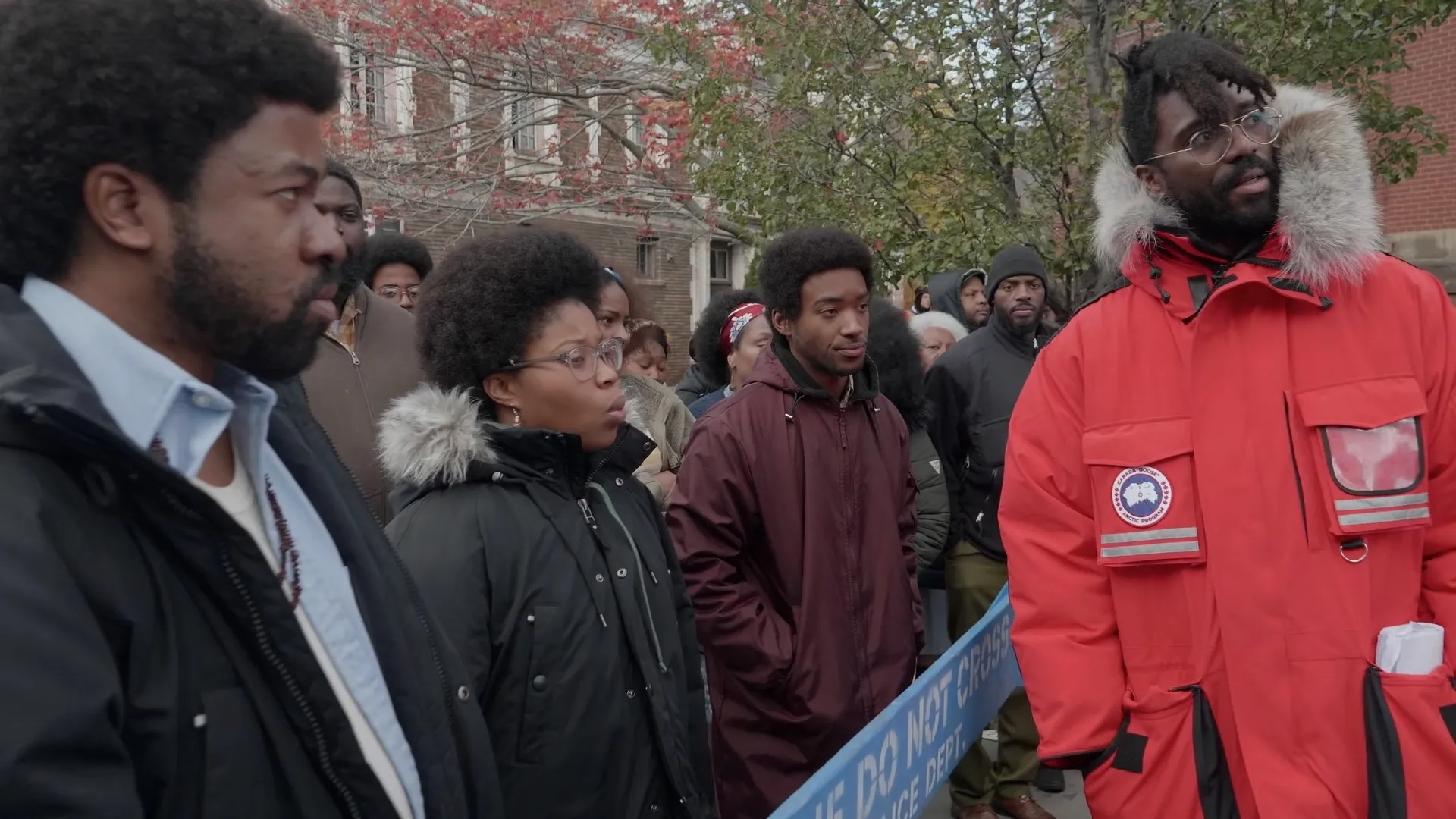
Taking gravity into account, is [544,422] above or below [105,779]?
above

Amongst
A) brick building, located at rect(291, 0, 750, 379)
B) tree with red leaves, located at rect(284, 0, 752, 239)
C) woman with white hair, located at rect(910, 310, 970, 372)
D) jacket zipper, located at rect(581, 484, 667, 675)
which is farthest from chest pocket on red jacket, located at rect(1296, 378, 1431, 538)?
brick building, located at rect(291, 0, 750, 379)

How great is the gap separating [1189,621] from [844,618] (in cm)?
119

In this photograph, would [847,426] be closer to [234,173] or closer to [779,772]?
[779,772]

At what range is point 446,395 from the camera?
2115 mm

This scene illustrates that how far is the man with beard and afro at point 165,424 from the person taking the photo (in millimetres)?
911

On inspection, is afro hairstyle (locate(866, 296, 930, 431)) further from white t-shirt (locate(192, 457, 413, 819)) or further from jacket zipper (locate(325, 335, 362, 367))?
white t-shirt (locate(192, 457, 413, 819))

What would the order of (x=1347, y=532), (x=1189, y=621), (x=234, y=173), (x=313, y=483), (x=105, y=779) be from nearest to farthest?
(x=105, y=779) → (x=234, y=173) → (x=313, y=483) → (x=1347, y=532) → (x=1189, y=621)

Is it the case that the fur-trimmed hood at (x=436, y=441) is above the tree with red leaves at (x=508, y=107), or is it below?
below

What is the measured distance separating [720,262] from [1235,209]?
19.2 metres

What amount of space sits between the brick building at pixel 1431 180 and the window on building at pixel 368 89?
1286 centimetres

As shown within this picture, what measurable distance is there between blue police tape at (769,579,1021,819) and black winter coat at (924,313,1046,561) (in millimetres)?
1173

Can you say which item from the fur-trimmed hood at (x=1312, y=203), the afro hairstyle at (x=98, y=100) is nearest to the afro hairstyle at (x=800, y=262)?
the fur-trimmed hood at (x=1312, y=203)

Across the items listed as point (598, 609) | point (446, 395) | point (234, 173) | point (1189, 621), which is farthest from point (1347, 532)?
point (234, 173)

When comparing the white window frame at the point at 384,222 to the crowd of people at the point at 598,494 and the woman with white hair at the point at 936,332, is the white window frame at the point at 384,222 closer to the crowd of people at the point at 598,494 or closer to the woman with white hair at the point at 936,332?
the woman with white hair at the point at 936,332
